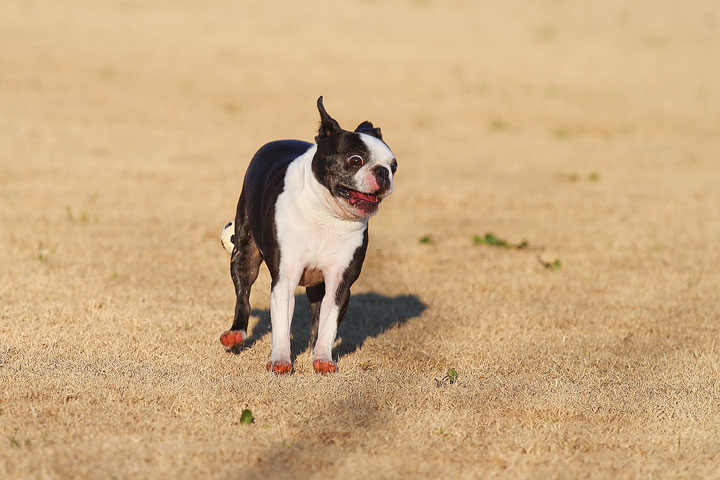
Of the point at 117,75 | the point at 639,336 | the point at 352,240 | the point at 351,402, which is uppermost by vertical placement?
the point at 352,240

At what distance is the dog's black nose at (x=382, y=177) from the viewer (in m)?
5.86

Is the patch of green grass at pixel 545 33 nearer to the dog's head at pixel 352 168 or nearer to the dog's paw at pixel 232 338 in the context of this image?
the dog's paw at pixel 232 338

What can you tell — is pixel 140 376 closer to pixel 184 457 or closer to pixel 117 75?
pixel 184 457

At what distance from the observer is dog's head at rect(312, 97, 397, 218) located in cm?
592

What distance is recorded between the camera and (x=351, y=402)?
5.66m

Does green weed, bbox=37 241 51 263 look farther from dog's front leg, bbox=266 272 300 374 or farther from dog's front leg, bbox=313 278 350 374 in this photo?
dog's front leg, bbox=313 278 350 374

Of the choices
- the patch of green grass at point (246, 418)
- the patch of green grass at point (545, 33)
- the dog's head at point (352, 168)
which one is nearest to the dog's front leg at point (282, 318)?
the dog's head at point (352, 168)

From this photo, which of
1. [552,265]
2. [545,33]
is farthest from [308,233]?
[545,33]

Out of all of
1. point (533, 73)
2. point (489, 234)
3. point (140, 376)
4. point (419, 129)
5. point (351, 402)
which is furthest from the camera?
point (533, 73)

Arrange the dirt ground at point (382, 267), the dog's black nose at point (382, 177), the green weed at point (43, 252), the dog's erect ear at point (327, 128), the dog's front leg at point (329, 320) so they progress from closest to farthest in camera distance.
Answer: the dirt ground at point (382, 267) → the dog's black nose at point (382, 177) → the dog's erect ear at point (327, 128) → the dog's front leg at point (329, 320) → the green weed at point (43, 252)

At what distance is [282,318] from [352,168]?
1222 mm

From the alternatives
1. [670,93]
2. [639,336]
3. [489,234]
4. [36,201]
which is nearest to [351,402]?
[639,336]

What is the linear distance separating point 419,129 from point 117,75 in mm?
8779

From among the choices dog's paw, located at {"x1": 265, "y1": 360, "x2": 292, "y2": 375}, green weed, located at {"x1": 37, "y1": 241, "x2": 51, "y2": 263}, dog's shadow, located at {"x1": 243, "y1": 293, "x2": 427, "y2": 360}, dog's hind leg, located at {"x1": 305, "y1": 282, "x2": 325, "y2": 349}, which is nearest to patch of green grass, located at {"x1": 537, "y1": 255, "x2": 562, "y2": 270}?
dog's shadow, located at {"x1": 243, "y1": 293, "x2": 427, "y2": 360}
